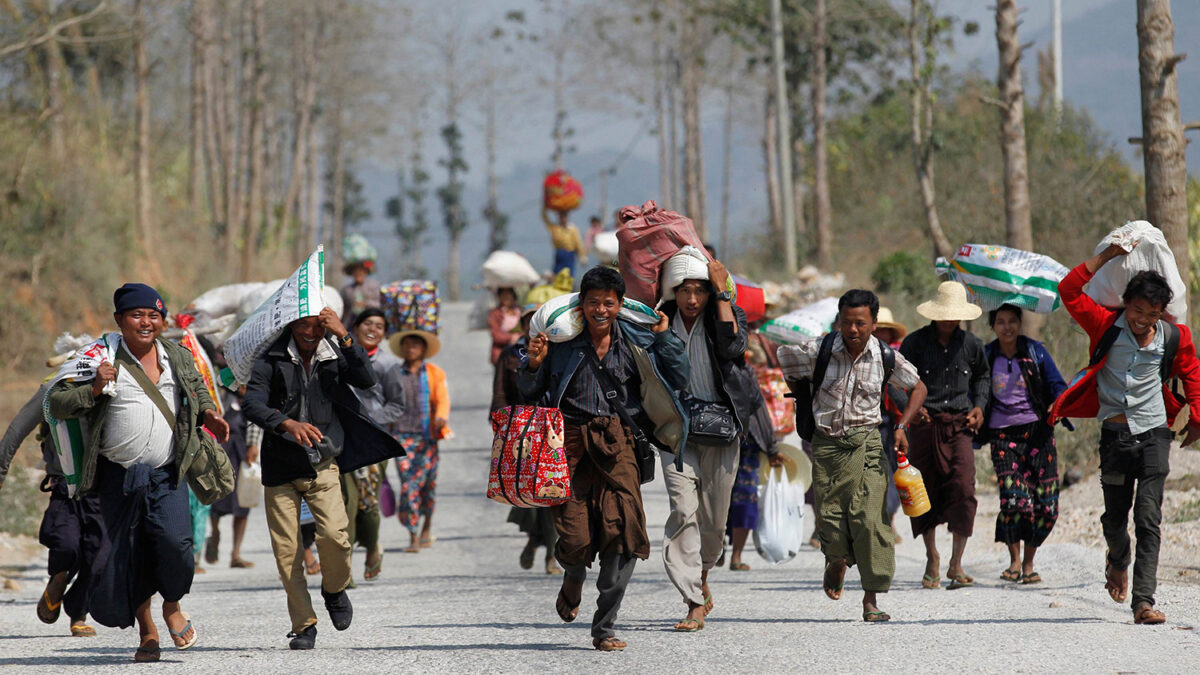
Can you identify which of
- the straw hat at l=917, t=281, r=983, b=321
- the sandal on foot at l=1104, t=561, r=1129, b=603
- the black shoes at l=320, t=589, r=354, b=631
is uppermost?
the straw hat at l=917, t=281, r=983, b=321

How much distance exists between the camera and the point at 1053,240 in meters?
21.7

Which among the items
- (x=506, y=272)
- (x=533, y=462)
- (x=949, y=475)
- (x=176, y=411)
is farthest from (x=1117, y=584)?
(x=506, y=272)

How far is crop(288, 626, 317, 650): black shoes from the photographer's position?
24.8 feet

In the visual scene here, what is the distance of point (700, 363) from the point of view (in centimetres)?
798

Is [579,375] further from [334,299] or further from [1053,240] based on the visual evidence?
[1053,240]

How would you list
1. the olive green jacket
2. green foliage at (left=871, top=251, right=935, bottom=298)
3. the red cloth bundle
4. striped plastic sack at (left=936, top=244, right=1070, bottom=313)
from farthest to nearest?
green foliage at (left=871, top=251, right=935, bottom=298) < the red cloth bundle < striped plastic sack at (left=936, top=244, right=1070, bottom=313) < the olive green jacket

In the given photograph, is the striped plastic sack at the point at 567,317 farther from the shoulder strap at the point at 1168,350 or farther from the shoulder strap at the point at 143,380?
the shoulder strap at the point at 1168,350

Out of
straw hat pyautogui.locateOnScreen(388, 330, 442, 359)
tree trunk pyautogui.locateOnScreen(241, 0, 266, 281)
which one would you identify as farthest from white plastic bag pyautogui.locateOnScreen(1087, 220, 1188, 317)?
tree trunk pyautogui.locateOnScreen(241, 0, 266, 281)

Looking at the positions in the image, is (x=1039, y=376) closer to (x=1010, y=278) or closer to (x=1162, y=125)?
(x=1010, y=278)

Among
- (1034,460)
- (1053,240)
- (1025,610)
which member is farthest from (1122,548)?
(1053,240)

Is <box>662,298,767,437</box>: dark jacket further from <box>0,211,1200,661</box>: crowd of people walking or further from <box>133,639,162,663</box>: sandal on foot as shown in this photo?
<box>133,639,162,663</box>: sandal on foot

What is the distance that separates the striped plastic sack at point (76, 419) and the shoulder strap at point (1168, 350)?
5375 mm

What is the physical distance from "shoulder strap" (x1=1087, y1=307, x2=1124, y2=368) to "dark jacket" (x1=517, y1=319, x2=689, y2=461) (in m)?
2.28

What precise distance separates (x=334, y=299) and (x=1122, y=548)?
5.37m
